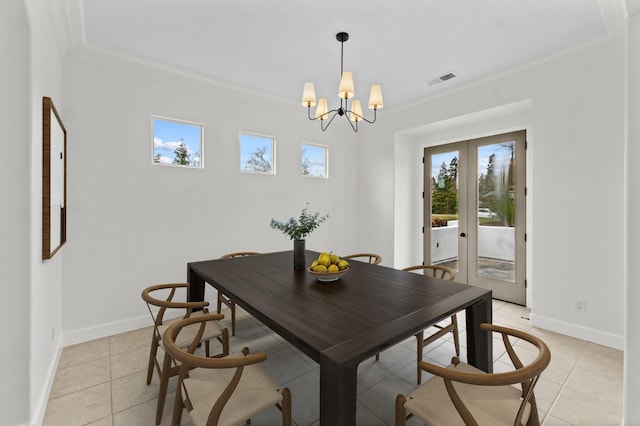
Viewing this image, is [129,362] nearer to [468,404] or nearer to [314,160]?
[468,404]

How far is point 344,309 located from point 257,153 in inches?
127

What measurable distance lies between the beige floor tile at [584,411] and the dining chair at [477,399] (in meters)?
0.87

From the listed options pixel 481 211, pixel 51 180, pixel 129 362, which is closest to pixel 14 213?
pixel 51 180

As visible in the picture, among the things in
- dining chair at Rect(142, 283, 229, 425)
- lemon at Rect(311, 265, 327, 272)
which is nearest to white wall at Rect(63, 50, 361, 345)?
dining chair at Rect(142, 283, 229, 425)

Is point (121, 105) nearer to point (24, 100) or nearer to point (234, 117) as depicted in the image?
point (234, 117)

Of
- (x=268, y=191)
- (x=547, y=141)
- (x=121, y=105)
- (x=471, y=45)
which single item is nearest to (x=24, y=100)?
(x=121, y=105)

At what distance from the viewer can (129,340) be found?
9.79ft

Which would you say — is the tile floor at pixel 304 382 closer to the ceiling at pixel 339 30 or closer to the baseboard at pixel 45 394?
the baseboard at pixel 45 394

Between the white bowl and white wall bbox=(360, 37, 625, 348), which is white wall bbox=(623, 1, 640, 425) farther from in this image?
white wall bbox=(360, 37, 625, 348)

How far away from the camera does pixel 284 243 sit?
4449 millimetres

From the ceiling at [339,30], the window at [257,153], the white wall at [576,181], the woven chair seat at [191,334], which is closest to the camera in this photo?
the woven chair seat at [191,334]

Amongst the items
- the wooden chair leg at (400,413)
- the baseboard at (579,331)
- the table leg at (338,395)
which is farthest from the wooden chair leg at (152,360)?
the baseboard at (579,331)

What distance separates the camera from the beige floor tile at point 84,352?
2582 millimetres

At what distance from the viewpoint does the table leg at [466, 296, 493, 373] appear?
1763mm
